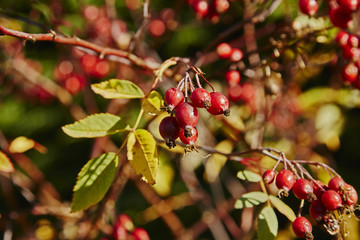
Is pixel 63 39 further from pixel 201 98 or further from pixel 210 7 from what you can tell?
pixel 210 7

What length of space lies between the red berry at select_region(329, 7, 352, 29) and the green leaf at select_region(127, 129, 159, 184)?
83 cm

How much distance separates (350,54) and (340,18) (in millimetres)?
143

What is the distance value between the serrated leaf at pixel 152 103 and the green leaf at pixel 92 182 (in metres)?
0.19

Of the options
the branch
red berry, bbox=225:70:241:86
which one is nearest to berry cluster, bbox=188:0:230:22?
red berry, bbox=225:70:241:86

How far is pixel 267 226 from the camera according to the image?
3.07 ft

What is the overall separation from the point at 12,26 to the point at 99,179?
0.99m

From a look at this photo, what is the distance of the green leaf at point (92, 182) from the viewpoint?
37.0 inches

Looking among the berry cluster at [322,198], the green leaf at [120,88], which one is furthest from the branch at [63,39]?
the berry cluster at [322,198]

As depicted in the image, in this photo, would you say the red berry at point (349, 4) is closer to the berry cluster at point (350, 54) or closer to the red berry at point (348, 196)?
the berry cluster at point (350, 54)

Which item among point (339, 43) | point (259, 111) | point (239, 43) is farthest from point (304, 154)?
point (339, 43)

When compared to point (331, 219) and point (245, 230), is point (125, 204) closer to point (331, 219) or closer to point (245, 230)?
point (245, 230)

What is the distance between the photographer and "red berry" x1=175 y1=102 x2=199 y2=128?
0.82 m

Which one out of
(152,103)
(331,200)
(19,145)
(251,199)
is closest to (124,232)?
(19,145)

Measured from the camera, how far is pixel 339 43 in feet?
4.13
